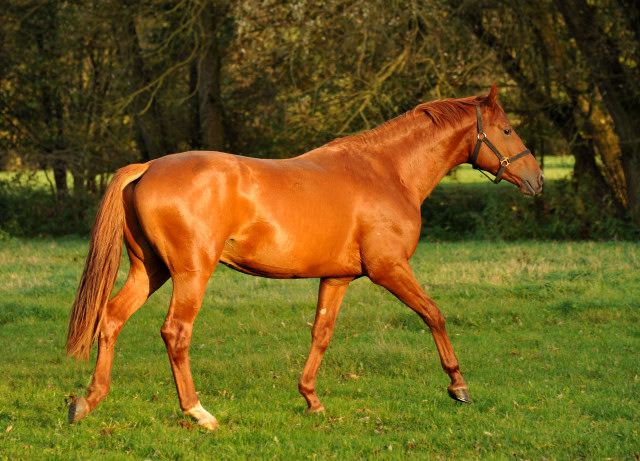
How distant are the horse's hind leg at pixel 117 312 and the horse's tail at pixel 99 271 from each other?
0.09 metres

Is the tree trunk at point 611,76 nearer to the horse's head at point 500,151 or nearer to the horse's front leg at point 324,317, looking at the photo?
the horse's head at point 500,151

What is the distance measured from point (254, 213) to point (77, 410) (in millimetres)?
1732

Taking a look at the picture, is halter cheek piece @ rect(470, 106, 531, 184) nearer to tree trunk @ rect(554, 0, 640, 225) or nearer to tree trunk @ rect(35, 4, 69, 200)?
tree trunk @ rect(554, 0, 640, 225)

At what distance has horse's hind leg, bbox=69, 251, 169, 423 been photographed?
518cm

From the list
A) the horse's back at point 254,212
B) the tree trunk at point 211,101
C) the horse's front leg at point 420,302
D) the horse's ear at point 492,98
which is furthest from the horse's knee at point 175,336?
the tree trunk at point 211,101

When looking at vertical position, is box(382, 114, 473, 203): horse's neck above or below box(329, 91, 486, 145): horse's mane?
below

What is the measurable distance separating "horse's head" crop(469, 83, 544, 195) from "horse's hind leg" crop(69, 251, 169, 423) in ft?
8.94

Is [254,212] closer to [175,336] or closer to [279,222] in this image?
[279,222]

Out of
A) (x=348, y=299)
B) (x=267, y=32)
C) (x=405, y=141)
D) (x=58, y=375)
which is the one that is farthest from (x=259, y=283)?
(x=267, y=32)

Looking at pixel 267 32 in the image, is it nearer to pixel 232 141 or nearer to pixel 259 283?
pixel 232 141

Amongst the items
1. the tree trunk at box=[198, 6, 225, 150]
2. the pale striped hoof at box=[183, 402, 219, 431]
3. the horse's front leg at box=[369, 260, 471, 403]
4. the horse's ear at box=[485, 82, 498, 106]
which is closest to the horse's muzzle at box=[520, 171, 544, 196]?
the horse's ear at box=[485, 82, 498, 106]

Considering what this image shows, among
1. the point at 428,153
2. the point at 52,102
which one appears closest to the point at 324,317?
the point at 428,153

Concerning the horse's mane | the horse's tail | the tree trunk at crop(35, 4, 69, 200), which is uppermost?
the horse's mane

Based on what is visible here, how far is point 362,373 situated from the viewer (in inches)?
277
